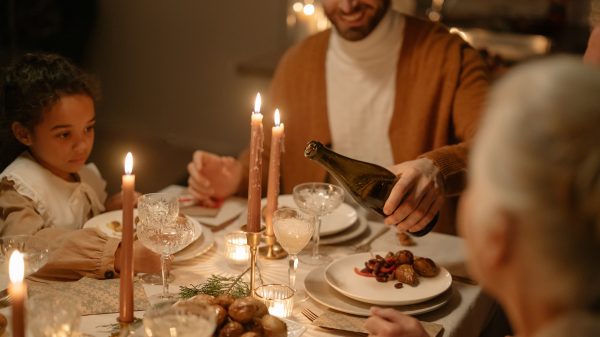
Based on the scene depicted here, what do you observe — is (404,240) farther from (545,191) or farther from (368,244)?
(545,191)

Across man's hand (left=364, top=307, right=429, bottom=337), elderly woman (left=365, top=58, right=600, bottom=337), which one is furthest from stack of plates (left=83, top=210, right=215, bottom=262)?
elderly woman (left=365, top=58, right=600, bottom=337)

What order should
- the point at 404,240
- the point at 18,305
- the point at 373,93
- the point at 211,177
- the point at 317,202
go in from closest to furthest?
1. the point at 18,305
2. the point at 317,202
3. the point at 404,240
4. the point at 211,177
5. the point at 373,93

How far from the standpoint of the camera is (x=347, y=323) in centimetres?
155

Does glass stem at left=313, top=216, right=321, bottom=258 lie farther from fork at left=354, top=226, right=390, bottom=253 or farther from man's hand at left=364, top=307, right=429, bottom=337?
man's hand at left=364, top=307, right=429, bottom=337

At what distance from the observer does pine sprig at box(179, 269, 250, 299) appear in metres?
1.57

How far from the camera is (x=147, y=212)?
5.72 ft

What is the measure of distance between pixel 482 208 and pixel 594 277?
0.15m

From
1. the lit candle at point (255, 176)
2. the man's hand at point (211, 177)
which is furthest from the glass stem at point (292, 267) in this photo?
the man's hand at point (211, 177)

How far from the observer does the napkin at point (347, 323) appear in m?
Answer: 1.52

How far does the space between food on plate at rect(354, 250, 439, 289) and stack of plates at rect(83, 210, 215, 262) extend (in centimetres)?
41

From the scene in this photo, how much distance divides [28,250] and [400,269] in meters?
0.85

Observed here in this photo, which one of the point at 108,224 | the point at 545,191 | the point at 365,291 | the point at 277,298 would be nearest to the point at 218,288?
the point at 277,298

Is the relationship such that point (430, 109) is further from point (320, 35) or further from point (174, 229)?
point (174, 229)

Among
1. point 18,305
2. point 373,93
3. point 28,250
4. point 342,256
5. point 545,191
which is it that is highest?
point 545,191
